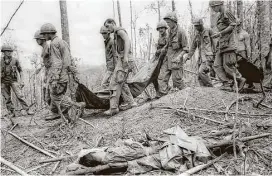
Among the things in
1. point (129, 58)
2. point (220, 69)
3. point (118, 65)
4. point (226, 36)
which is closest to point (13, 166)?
point (118, 65)

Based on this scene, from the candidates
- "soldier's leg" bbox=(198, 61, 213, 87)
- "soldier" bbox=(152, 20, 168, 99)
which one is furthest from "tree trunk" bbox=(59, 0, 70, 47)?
"soldier's leg" bbox=(198, 61, 213, 87)

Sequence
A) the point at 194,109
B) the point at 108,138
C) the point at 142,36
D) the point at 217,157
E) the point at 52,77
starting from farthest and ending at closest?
the point at 142,36 < the point at 52,77 < the point at 194,109 < the point at 108,138 < the point at 217,157

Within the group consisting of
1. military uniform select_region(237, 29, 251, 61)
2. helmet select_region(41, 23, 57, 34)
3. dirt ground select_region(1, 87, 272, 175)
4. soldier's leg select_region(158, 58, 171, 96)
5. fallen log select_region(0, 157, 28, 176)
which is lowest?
fallen log select_region(0, 157, 28, 176)

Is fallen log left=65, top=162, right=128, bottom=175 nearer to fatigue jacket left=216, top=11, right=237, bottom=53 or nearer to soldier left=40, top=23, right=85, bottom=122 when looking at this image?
soldier left=40, top=23, right=85, bottom=122

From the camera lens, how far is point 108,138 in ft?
19.0

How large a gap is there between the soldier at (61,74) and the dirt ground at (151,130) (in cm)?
51

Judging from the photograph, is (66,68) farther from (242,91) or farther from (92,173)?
(242,91)

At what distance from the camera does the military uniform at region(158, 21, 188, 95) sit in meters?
8.12

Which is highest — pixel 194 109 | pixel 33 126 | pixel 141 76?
pixel 141 76

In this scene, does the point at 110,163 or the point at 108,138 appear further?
the point at 108,138

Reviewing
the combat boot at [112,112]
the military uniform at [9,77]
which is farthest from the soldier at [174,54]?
the military uniform at [9,77]

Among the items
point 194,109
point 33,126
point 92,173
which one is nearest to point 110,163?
point 92,173

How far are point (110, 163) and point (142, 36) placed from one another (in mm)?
16919

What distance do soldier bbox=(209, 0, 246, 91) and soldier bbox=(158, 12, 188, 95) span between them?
3.00 feet
